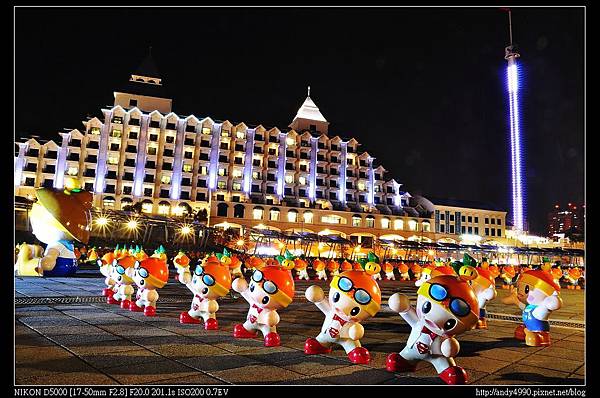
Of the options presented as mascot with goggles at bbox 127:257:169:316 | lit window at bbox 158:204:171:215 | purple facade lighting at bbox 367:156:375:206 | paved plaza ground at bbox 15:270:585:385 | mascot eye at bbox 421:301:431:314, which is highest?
purple facade lighting at bbox 367:156:375:206

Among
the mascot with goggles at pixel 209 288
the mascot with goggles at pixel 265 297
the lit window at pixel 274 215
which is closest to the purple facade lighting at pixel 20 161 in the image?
the lit window at pixel 274 215

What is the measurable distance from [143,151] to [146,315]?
5651cm

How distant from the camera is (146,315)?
982cm

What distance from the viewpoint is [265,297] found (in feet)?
24.7

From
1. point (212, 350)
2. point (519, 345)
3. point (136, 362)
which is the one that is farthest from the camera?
point (519, 345)

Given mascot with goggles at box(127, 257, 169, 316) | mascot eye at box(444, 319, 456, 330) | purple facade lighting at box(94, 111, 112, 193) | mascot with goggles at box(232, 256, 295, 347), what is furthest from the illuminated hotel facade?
mascot eye at box(444, 319, 456, 330)

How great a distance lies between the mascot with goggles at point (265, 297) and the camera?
750 cm

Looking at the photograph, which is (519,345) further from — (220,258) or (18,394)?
(18,394)

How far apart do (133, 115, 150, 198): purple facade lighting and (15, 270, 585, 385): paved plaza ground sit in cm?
5247

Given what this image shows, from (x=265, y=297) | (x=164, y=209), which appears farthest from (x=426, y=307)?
(x=164, y=209)

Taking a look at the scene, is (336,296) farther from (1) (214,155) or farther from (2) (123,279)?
(1) (214,155)

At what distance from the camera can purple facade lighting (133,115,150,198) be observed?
199 feet

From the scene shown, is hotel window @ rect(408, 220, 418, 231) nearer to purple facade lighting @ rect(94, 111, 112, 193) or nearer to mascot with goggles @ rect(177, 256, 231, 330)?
purple facade lighting @ rect(94, 111, 112, 193)

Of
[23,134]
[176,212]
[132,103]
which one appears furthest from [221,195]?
[23,134]
